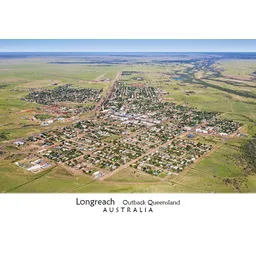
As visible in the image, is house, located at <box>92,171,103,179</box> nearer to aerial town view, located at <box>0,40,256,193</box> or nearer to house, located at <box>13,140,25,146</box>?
aerial town view, located at <box>0,40,256,193</box>

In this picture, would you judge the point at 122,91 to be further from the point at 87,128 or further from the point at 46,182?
the point at 46,182

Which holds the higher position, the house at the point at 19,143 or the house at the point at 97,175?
the house at the point at 19,143

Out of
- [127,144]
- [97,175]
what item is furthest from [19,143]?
[127,144]

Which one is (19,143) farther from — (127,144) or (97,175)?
(127,144)

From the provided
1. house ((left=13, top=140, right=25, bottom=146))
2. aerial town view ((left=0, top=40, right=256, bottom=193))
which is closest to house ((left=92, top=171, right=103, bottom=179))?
aerial town view ((left=0, top=40, right=256, bottom=193))

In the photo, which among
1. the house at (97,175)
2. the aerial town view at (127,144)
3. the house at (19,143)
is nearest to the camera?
the aerial town view at (127,144)

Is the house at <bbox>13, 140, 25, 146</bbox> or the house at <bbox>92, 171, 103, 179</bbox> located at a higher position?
the house at <bbox>13, 140, 25, 146</bbox>

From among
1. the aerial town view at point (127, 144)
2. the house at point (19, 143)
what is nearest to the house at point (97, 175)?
the aerial town view at point (127, 144)

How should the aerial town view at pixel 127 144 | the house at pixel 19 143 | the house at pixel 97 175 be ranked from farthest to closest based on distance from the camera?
the house at pixel 19 143, the house at pixel 97 175, the aerial town view at pixel 127 144

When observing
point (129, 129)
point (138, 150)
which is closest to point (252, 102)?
point (129, 129)

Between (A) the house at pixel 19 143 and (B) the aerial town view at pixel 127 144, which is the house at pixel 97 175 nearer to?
(B) the aerial town view at pixel 127 144

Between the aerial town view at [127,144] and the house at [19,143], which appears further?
the house at [19,143]
